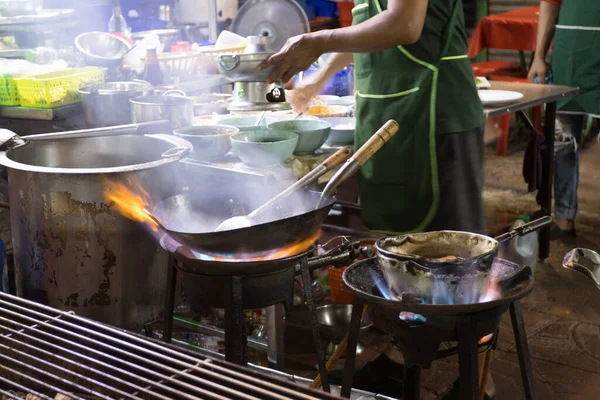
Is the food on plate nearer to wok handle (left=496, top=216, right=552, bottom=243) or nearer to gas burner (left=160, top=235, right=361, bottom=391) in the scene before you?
gas burner (left=160, top=235, right=361, bottom=391)

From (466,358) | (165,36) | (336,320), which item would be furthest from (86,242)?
(165,36)

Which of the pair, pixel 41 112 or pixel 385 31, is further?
pixel 41 112

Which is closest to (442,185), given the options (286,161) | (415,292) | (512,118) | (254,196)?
(286,161)

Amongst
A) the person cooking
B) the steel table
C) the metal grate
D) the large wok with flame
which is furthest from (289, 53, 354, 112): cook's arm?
the metal grate

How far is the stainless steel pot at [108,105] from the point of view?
3.86 m

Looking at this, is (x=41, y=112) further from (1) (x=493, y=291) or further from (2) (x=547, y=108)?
(2) (x=547, y=108)

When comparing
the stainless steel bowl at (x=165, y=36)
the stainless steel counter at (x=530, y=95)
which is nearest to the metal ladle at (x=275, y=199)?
the stainless steel counter at (x=530, y=95)

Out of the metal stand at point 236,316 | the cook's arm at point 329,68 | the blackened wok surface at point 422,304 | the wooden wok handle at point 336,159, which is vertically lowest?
the metal stand at point 236,316

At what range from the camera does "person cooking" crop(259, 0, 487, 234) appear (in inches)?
127

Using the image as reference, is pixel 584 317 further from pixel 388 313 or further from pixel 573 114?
pixel 388 313

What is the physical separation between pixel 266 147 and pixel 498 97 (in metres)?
1.98

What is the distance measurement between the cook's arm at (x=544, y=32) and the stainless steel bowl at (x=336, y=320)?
9.57ft

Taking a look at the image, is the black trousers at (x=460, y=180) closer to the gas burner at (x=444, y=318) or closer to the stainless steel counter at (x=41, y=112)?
the gas burner at (x=444, y=318)

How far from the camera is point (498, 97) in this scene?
4.37m
